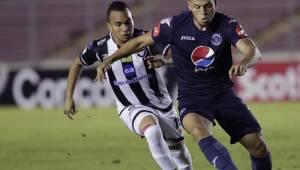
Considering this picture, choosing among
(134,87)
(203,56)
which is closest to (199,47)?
(203,56)

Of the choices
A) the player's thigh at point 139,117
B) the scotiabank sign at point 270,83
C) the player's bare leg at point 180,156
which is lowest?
the scotiabank sign at point 270,83

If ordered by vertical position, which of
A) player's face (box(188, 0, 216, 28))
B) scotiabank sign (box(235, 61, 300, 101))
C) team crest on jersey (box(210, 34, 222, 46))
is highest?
player's face (box(188, 0, 216, 28))

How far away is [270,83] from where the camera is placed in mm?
20500

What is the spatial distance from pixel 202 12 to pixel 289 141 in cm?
589

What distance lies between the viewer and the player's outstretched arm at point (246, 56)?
6250mm

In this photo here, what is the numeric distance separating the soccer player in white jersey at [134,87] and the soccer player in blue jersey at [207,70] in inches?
24.5

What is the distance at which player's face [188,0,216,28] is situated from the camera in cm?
689

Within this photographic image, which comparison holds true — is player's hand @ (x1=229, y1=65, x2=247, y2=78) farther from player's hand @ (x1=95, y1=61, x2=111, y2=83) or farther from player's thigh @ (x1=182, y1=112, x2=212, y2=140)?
player's hand @ (x1=95, y1=61, x2=111, y2=83)

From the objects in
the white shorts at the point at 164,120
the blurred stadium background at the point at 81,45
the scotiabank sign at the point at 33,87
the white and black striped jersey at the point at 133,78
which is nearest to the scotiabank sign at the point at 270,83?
the blurred stadium background at the point at 81,45

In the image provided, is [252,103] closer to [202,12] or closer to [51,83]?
[51,83]

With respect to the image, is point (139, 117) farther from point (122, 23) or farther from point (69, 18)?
point (69, 18)

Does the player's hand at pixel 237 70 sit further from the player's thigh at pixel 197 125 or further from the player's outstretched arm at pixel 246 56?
the player's thigh at pixel 197 125

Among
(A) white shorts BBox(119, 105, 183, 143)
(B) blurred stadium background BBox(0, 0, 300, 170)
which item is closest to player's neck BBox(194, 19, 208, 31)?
(A) white shorts BBox(119, 105, 183, 143)

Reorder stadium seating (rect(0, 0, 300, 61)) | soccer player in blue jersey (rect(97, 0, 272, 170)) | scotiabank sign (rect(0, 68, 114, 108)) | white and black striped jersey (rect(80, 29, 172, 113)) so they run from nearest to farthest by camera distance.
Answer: soccer player in blue jersey (rect(97, 0, 272, 170)) < white and black striped jersey (rect(80, 29, 172, 113)) < scotiabank sign (rect(0, 68, 114, 108)) < stadium seating (rect(0, 0, 300, 61))
